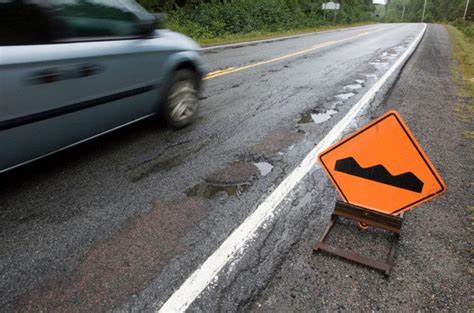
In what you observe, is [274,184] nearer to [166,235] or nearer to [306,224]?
[306,224]

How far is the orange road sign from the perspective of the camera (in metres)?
2.65

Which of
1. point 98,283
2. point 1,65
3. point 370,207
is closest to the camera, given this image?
point 98,283

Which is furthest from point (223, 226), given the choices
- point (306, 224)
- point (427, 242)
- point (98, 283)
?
point (427, 242)

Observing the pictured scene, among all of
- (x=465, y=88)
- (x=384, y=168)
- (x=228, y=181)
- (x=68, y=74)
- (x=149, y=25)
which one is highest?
(x=149, y=25)

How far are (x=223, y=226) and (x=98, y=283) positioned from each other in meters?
1.00

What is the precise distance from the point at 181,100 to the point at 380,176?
296 centimetres

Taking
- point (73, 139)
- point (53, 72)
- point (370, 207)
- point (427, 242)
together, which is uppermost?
point (53, 72)

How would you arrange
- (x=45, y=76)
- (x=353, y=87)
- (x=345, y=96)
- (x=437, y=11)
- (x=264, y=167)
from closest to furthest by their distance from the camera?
(x=45, y=76)
(x=264, y=167)
(x=345, y=96)
(x=353, y=87)
(x=437, y=11)

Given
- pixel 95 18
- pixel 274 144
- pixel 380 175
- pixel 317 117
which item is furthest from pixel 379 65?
pixel 95 18

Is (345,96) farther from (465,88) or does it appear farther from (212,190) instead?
(212,190)

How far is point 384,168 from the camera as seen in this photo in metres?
2.79

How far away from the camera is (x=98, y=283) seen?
7.74 ft

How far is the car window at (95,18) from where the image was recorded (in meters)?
3.23

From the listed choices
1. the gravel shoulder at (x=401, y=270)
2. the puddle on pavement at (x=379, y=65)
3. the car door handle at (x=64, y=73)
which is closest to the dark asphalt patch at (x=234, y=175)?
the gravel shoulder at (x=401, y=270)
